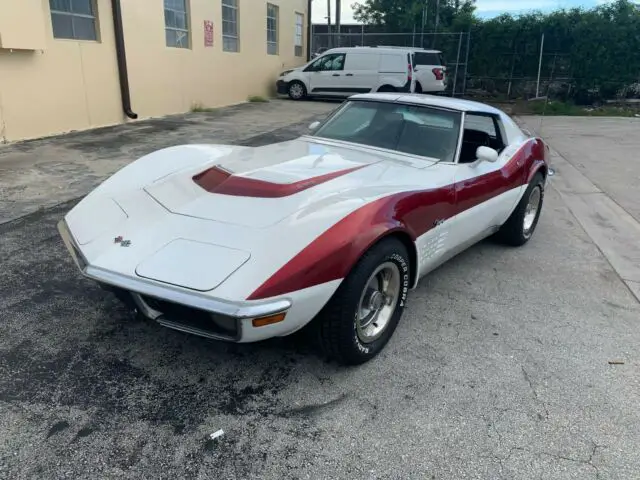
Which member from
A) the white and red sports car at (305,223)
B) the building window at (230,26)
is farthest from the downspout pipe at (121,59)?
the white and red sports car at (305,223)

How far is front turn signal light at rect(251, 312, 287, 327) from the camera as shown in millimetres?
2303

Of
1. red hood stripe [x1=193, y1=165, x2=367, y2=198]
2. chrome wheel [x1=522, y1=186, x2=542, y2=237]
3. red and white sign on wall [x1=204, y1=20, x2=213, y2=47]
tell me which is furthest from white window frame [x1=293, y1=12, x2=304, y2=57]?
red hood stripe [x1=193, y1=165, x2=367, y2=198]

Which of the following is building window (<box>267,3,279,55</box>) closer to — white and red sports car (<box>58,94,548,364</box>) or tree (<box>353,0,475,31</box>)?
tree (<box>353,0,475,31</box>)

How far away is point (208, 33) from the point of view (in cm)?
1384

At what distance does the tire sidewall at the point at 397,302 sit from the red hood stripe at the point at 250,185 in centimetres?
61

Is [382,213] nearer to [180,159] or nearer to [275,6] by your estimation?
[180,159]

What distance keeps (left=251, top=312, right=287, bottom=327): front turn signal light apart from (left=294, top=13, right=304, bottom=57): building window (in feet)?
64.5

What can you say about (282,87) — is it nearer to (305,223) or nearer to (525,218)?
(525,218)

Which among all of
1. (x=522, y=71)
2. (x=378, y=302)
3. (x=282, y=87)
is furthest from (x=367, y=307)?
(x=522, y=71)

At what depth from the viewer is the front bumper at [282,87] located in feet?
58.3

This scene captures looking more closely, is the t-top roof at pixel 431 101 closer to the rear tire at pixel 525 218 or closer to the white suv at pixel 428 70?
the rear tire at pixel 525 218

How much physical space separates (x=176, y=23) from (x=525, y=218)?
35.1 ft

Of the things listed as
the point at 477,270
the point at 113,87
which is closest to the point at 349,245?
the point at 477,270

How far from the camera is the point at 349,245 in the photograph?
2.56 meters
